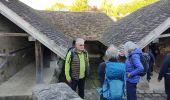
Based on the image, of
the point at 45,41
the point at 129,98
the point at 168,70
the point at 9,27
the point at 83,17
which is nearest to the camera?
the point at 129,98

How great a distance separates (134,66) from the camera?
21.1 feet

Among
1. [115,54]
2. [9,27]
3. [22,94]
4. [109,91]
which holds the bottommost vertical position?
[22,94]

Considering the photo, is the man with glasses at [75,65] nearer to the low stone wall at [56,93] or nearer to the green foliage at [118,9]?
the low stone wall at [56,93]

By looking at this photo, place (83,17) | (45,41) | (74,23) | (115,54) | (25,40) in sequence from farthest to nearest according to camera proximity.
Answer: (83,17)
(74,23)
(25,40)
(45,41)
(115,54)

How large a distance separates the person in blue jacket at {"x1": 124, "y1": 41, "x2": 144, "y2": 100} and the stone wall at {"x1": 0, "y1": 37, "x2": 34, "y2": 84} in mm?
4640

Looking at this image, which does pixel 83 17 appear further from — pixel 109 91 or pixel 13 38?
pixel 109 91

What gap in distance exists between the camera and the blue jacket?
6312 millimetres

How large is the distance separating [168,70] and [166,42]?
222 inches

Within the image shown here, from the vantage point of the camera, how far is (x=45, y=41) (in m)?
9.36

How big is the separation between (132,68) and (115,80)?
758 millimetres

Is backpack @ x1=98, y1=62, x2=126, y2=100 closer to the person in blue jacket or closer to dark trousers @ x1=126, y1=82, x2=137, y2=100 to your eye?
the person in blue jacket

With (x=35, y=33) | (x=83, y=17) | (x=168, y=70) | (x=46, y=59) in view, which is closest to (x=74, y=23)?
(x=83, y=17)

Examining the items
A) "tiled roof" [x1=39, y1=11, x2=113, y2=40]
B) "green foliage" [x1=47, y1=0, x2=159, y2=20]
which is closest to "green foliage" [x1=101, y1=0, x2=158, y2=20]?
"green foliage" [x1=47, y1=0, x2=159, y2=20]

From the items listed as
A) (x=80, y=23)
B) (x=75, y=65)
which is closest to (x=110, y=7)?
(x=80, y=23)
